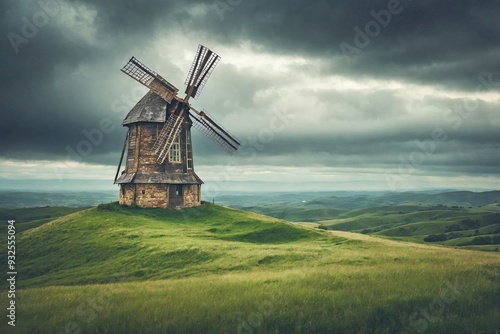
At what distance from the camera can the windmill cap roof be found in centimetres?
4119

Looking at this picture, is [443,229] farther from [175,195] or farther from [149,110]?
[149,110]

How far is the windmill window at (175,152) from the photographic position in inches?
1649

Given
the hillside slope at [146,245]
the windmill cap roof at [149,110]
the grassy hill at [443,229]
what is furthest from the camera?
the grassy hill at [443,229]

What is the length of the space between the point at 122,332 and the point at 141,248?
17915mm

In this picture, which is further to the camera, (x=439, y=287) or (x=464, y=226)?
(x=464, y=226)

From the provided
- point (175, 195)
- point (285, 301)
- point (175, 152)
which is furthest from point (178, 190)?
point (285, 301)

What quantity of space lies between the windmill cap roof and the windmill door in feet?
26.9

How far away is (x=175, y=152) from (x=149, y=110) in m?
6.06

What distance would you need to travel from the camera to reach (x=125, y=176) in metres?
41.4

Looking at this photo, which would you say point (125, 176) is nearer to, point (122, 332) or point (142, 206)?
point (142, 206)

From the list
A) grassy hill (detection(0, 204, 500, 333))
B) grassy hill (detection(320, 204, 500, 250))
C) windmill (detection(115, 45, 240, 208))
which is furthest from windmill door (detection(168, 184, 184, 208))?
grassy hill (detection(320, 204, 500, 250))

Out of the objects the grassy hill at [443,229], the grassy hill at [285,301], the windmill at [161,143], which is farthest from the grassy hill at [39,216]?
the grassy hill at [443,229]

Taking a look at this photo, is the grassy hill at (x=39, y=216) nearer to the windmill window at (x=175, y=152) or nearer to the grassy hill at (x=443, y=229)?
the windmill window at (x=175, y=152)

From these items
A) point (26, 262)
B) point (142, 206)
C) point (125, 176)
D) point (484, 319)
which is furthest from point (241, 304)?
point (125, 176)
